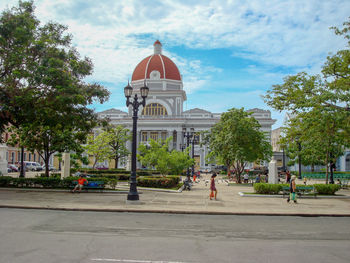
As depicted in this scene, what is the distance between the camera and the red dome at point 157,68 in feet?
236

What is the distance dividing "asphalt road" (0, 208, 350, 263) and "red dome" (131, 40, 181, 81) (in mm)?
60719

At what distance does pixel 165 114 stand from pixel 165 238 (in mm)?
63306

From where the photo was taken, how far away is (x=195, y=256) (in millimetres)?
7035

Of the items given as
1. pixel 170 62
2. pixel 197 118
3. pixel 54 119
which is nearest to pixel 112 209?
pixel 54 119

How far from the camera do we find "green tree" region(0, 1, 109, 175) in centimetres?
1906

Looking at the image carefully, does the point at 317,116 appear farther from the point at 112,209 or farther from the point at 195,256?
the point at 195,256

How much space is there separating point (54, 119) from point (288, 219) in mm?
14276

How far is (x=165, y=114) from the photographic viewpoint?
235ft

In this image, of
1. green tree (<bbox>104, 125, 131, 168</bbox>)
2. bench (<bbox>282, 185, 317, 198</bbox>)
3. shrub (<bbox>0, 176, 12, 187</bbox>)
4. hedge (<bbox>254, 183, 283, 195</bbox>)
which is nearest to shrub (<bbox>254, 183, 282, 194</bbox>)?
hedge (<bbox>254, 183, 283, 195</bbox>)

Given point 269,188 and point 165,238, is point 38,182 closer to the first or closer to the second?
point 269,188

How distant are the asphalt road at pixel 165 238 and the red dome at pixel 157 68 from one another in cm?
6072

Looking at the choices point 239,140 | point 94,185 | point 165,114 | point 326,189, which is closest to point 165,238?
point 94,185

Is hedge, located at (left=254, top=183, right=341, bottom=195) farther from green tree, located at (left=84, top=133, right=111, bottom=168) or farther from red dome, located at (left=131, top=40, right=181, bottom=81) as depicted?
red dome, located at (left=131, top=40, right=181, bottom=81)

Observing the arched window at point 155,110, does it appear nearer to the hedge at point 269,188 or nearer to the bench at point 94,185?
the bench at point 94,185
